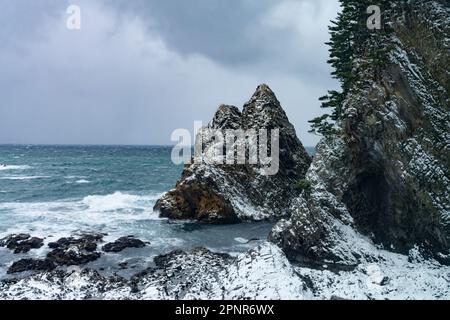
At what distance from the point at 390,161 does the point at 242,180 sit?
780 inches

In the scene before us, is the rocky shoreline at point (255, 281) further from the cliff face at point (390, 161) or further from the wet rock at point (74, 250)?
the cliff face at point (390, 161)

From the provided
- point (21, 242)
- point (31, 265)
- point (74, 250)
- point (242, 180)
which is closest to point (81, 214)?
point (21, 242)

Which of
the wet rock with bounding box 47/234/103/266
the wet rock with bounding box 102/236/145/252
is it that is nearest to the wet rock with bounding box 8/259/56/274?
the wet rock with bounding box 47/234/103/266

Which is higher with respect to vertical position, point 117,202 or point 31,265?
point 117,202

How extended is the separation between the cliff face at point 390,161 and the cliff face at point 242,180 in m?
12.9

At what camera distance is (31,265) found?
1049 inches

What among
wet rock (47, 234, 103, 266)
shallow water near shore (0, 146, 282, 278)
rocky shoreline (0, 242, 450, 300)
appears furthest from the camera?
shallow water near shore (0, 146, 282, 278)

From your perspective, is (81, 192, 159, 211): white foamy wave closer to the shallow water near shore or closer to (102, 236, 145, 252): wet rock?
the shallow water near shore

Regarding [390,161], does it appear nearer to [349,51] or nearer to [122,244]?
[349,51]

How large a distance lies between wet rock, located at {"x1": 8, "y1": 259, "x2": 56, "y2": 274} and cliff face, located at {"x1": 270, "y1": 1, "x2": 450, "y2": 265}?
1495 cm

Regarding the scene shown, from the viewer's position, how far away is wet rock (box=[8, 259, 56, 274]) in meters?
26.2

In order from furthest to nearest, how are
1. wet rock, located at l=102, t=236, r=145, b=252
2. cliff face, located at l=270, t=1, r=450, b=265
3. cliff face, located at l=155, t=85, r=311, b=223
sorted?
cliff face, located at l=155, t=85, r=311, b=223 → wet rock, located at l=102, t=236, r=145, b=252 → cliff face, located at l=270, t=1, r=450, b=265
